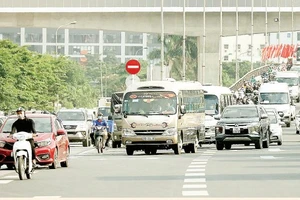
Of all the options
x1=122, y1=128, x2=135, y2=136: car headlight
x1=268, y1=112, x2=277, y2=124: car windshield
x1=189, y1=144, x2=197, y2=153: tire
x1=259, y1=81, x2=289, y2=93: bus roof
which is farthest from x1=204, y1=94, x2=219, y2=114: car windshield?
x1=259, y1=81, x2=289, y2=93: bus roof

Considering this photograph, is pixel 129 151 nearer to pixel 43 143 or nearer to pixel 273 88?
pixel 43 143

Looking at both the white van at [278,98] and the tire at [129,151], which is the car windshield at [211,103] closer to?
the tire at [129,151]

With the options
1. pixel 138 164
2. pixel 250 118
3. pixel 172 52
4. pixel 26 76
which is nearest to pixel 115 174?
pixel 138 164

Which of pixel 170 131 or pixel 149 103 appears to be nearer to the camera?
pixel 170 131

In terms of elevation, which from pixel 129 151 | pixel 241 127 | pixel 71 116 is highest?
pixel 71 116

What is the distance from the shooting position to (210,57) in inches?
4663

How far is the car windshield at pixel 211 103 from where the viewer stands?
2338 inches

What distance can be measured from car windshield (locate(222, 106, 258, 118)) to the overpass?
52314 mm

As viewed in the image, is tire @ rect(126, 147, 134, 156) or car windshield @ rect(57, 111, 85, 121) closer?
tire @ rect(126, 147, 134, 156)

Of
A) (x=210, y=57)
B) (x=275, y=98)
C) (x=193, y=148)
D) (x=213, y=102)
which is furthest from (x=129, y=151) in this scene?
(x=210, y=57)

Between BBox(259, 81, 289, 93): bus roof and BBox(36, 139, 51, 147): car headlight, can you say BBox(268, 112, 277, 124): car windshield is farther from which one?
BBox(259, 81, 289, 93): bus roof

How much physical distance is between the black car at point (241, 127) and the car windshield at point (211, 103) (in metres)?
9.94

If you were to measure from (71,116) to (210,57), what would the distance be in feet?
191

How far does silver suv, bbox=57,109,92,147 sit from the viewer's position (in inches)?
2336
